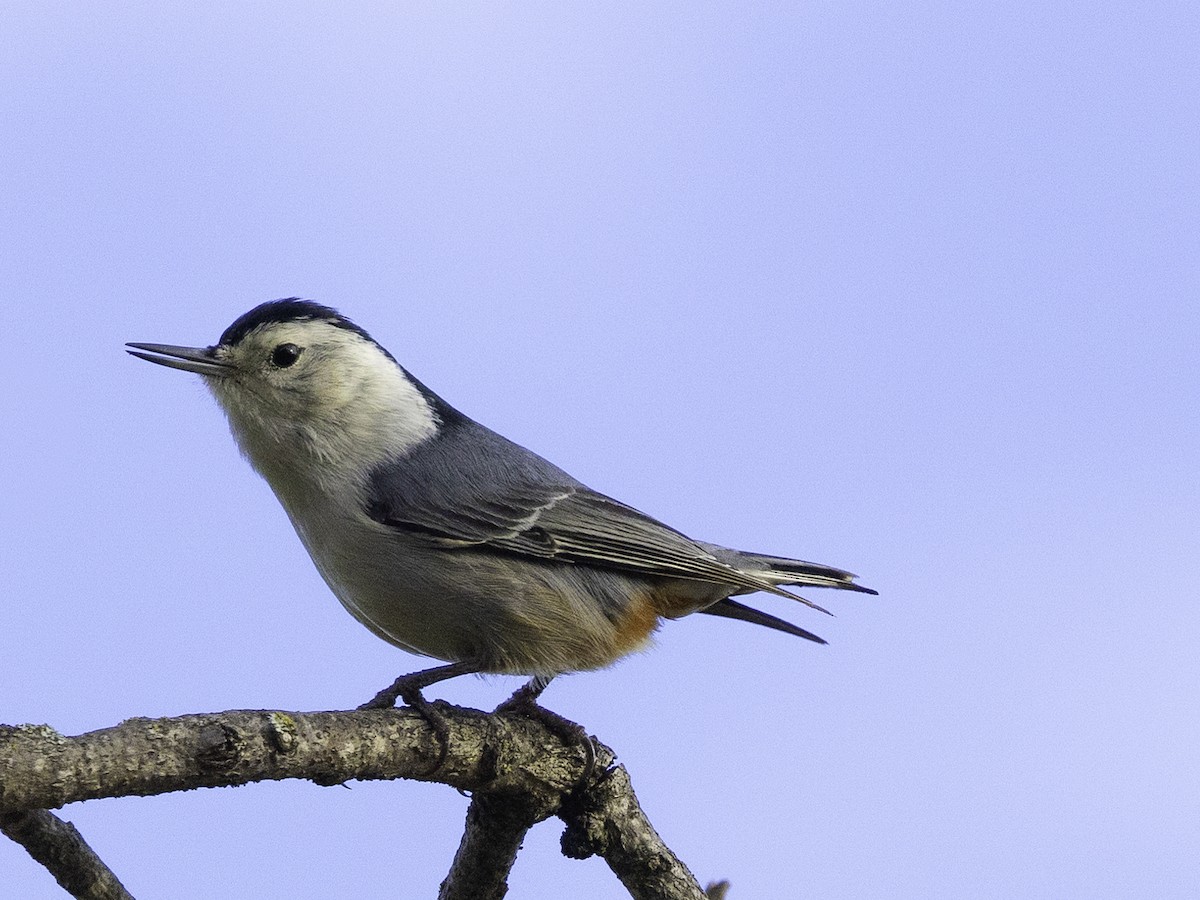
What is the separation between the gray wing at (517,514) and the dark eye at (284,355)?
0.43 m

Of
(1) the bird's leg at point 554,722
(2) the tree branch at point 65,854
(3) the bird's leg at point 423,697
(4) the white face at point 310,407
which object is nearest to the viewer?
(2) the tree branch at point 65,854

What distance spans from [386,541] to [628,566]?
0.68m

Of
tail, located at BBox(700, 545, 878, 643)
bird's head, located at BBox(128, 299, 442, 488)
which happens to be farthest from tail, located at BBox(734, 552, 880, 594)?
bird's head, located at BBox(128, 299, 442, 488)

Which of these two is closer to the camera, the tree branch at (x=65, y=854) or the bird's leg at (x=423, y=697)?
the tree branch at (x=65, y=854)

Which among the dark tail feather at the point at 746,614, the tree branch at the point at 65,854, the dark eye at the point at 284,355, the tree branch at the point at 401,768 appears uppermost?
the dark eye at the point at 284,355

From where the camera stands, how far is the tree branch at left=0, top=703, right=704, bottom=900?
2.29m

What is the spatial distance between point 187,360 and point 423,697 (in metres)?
1.29

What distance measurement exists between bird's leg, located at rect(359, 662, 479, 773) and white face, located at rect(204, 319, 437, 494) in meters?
0.63

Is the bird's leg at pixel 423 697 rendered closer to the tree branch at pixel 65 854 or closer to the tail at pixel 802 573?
the tree branch at pixel 65 854

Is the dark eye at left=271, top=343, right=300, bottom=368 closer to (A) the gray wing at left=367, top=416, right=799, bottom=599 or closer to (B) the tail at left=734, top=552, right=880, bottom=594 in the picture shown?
(A) the gray wing at left=367, top=416, right=799, bottom=599

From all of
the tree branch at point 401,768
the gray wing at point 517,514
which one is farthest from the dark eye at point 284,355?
the tree branch at point 401,768

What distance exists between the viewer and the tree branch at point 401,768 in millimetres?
2285

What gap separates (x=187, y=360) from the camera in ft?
12.6

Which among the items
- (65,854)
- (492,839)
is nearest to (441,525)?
(492,839)
